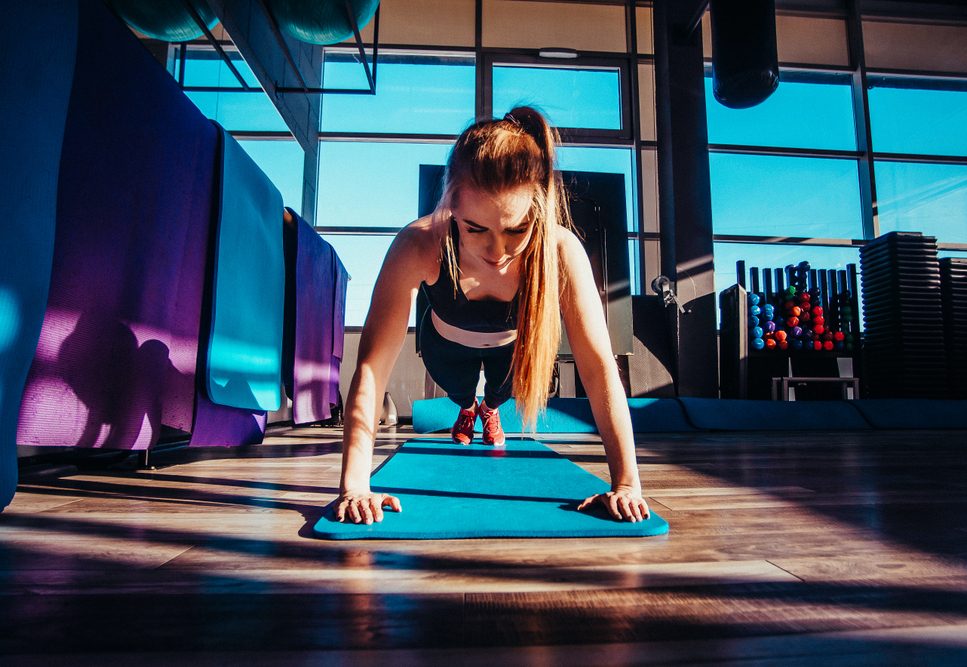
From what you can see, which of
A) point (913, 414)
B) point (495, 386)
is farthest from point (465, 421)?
point (913, 414)

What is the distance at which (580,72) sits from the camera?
482 cm

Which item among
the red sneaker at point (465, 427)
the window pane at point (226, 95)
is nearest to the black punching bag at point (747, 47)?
the red sneaker at point (465, 427)

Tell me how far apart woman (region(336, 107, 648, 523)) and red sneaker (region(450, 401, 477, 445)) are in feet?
2.60

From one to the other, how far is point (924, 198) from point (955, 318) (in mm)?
1782

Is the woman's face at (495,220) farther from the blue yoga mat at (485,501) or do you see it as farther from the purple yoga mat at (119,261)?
the purple yoga mat at (119,261)

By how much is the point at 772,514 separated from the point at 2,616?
108 cm

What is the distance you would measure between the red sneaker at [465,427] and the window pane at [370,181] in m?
3.00

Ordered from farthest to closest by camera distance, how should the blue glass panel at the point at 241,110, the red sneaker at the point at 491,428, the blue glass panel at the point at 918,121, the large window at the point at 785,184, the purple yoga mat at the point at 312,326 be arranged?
the blue glass panel at the point at 918,121 → the large window at the point at 785,184 → the blue glass panel at the point at 241,110 → the purple yoga mat at the point at 312,326 → the red sneaker at the point at 491,428

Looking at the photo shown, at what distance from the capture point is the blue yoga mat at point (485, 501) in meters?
0.75

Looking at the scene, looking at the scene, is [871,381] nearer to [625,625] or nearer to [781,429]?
[781,429]

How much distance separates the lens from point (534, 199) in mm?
919

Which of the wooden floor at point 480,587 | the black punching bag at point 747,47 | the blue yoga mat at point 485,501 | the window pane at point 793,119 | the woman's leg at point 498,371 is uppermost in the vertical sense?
the window pane at point 793,119

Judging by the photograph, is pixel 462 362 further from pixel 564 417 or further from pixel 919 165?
pixel 919 165

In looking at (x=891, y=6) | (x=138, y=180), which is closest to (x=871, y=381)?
(x=891, y=6)
